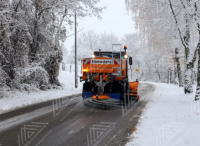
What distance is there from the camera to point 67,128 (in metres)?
5.50

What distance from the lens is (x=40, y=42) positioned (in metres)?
12.9

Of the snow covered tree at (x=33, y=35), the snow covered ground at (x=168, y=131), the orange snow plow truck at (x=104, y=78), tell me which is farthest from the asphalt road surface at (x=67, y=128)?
the snow covered tree at (x=33, y=35)

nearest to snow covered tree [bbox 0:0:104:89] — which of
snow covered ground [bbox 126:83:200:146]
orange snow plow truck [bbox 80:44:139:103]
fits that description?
orange snow plow truck [bbox 80:44:139:103]

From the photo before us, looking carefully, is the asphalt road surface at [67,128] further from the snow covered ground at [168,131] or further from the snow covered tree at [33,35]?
the snow covered tree at [33,35]

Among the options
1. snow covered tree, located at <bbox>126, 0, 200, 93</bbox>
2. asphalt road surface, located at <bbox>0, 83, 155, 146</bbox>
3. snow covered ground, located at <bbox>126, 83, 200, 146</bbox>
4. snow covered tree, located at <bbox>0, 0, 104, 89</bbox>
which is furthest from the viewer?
snow covered tree, located at <bbox>0, 0, 104, 89</bbox>

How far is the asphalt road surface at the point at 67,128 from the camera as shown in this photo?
4.52m

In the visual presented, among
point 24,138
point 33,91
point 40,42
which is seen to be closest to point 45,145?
point 24,138

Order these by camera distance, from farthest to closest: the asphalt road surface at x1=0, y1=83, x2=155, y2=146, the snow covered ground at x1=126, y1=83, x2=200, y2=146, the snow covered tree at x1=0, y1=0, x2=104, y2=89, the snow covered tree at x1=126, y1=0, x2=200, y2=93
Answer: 1. the snow covered tree at x1=0, y1=0, x2=104, y2=89
2. the snow covered tree at x1=126, y1=0, x2=200, y2=93
3. the asphalt road surface at x1=0, y1=83, x2=155, y2=146
4. the snow covered ground at x1=126, y1=83, x2=200, y2=146

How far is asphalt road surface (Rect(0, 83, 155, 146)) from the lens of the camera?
4.52 m

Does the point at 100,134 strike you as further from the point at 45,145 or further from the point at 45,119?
the point at 45,119

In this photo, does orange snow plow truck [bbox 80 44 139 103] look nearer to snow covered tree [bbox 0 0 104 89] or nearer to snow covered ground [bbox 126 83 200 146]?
snow covered ground [bbox 126 83 200 146]

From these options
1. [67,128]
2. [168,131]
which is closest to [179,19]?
[168,131]

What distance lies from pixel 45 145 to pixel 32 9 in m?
10.1

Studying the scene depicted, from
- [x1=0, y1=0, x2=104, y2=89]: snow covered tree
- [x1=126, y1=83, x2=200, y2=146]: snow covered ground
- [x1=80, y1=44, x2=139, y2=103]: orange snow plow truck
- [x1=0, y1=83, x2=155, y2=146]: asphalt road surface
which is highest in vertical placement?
[x1=0, y1=0, x2=104, y2=89]: snow covered tree
